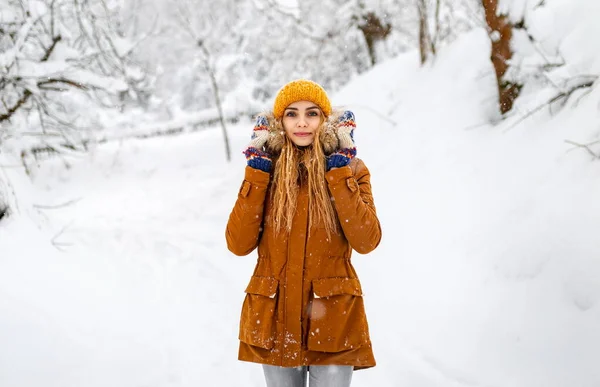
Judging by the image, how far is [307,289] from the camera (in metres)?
1.88

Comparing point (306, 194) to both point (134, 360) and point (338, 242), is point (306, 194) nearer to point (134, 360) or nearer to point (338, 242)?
point (338, 242)

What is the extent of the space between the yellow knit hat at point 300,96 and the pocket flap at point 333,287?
790 mm

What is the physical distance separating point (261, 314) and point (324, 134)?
32.7 inches

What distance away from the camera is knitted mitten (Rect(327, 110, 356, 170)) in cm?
194

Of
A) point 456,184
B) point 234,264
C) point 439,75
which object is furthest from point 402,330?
point 439,75

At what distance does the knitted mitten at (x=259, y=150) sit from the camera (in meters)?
1.98

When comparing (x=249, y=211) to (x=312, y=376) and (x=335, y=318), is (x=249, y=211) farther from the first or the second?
(x=312, y=376)

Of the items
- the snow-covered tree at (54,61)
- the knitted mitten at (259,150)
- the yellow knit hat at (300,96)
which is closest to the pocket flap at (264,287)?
the knitted mitten at (259,150)

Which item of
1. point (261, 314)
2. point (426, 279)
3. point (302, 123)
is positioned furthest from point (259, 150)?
point (426, 279)

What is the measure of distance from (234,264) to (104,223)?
4488mm

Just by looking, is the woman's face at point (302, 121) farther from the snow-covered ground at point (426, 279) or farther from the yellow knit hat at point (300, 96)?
the snow-covered ground at point (426, 279)

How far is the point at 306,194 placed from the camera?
1980mm

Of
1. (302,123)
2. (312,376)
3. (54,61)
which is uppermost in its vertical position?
(54,61)

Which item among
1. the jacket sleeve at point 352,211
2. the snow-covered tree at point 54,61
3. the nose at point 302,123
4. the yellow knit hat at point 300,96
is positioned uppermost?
the snow-covered tree at point 54,61
